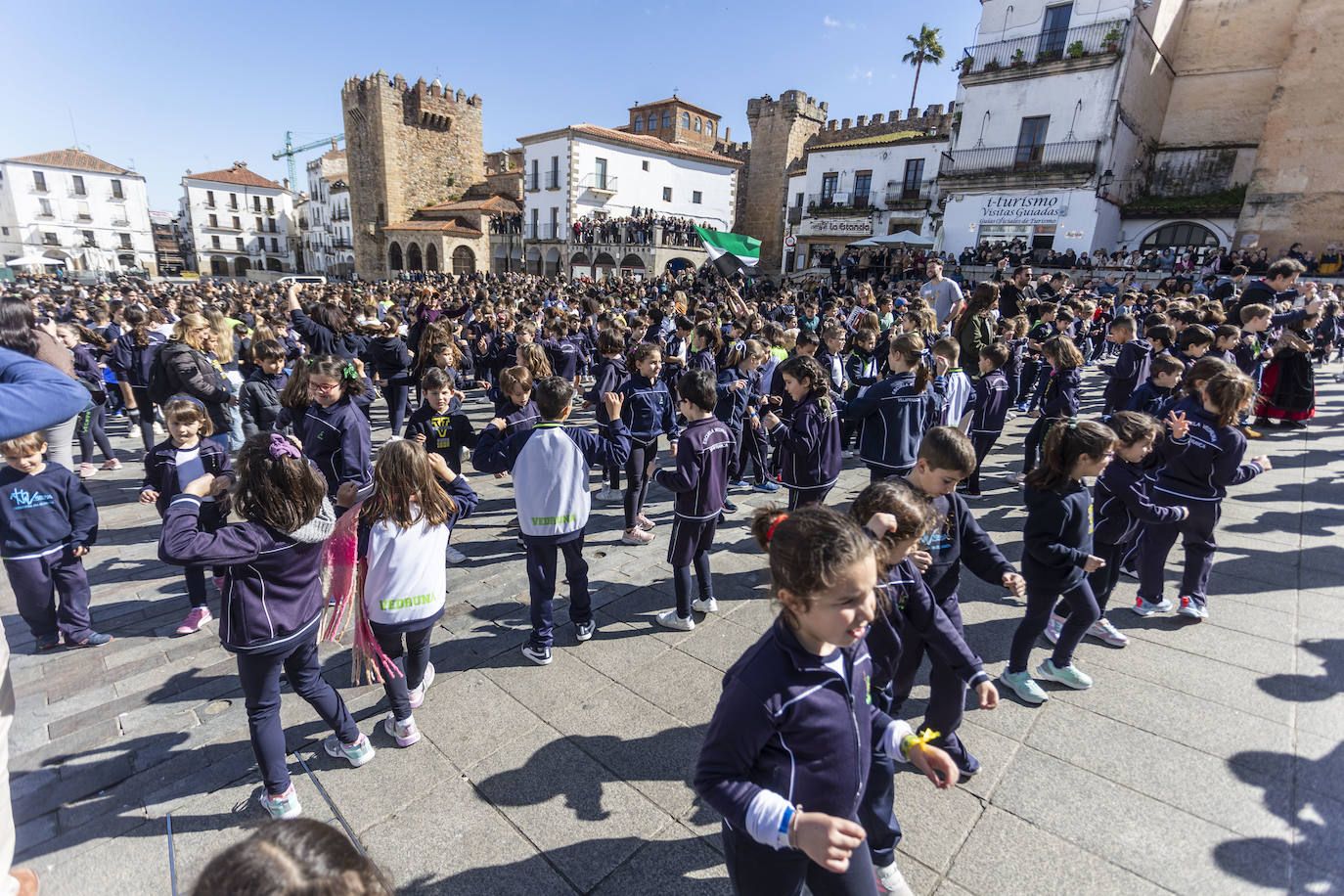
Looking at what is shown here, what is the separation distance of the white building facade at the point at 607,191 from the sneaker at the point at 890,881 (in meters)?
32.1

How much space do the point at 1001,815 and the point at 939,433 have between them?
165cm

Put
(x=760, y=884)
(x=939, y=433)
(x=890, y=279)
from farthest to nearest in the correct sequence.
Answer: (x=890, y=279)
(x=939, y=433)
(x=760, y=884)

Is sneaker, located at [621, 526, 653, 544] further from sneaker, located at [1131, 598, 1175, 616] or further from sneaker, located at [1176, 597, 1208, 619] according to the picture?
sneaker, located at [1176, 597, 1208, 619]

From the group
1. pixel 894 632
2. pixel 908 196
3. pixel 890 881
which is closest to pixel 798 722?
pixel 894 632

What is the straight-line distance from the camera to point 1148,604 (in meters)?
4.17

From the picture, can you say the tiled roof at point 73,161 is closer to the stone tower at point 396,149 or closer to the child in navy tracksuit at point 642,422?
the stone tower at point 396,149

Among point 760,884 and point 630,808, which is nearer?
point 760,884

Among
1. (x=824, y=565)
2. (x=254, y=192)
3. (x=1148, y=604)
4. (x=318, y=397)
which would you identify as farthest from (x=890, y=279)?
(x=254, y=192)

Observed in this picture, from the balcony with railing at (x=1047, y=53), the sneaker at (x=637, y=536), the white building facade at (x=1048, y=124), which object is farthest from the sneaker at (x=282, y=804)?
the balcony with railing at (x=1047, y=53)

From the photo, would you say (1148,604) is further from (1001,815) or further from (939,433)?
(939,433)

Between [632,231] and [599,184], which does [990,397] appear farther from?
[599,184]

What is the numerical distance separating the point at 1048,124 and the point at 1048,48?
109 inches

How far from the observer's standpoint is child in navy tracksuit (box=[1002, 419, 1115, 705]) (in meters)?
2.88

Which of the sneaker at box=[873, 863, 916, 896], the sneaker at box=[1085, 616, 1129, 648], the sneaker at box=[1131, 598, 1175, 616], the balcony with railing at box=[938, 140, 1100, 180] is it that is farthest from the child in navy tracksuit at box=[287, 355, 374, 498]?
the balcony with railing at box=[938, 140, 1100, 180]
